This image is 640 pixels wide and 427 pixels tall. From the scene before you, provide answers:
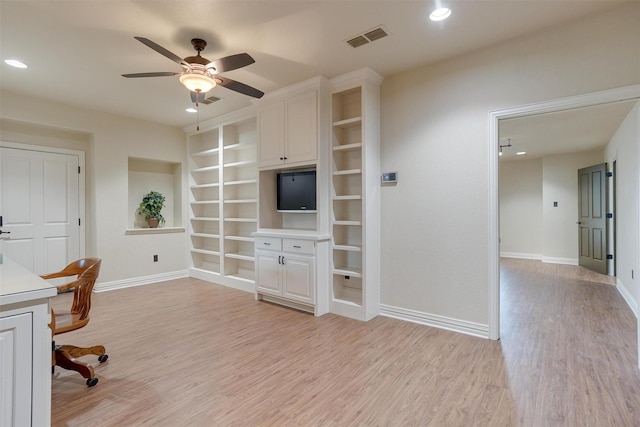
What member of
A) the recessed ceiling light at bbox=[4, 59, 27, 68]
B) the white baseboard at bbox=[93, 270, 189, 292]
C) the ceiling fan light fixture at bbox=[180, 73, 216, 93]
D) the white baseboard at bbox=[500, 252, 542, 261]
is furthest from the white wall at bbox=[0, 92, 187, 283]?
the white baseboard at bbox=[500, 252, 542, 261]

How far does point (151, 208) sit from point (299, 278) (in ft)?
10.7

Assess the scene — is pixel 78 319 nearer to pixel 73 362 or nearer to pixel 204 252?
pixel 73 362

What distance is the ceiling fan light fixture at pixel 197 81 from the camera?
2.60 meters

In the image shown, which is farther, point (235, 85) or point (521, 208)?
point (521, 208)

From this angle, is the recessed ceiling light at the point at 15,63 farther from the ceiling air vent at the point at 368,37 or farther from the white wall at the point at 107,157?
the ceiling air vent at the point at 368,37

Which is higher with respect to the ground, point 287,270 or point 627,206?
point 627,206

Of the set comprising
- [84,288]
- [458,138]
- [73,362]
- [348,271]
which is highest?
[458,138]

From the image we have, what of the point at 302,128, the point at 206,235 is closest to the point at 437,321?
the point at 302,128

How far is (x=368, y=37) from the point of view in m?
2.75

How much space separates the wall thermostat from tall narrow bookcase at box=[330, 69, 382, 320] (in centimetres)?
7

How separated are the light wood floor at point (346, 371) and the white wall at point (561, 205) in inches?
147

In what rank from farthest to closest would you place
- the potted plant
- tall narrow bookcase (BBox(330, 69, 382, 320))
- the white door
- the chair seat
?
the potted plant < the white door < tall narrow bookcase (BBox(330, 69, 382, 320)) < the chair seat

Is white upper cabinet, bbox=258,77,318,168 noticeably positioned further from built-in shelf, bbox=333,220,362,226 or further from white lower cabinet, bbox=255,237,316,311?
white lower cabinet, bbox=255,237,316,311

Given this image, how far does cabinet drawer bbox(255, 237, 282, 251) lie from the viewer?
396cm
